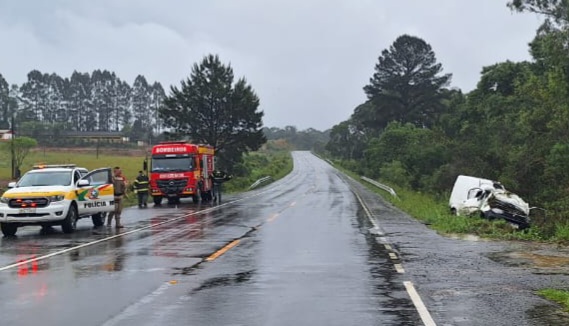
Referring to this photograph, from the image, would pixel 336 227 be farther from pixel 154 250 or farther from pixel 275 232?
pixel 154 250

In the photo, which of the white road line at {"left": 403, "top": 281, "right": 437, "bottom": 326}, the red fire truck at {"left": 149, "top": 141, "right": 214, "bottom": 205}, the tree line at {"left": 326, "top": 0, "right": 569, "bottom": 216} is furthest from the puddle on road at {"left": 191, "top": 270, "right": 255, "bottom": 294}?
the red fire truck at {"left": 149, "top": 141, "right": 214, "bottom": 205}

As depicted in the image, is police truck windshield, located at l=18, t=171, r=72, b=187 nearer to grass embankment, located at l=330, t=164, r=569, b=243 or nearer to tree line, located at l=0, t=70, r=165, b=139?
grass embankment, located at l=330, t=164, r=569, b=243

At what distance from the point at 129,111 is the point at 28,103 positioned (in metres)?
24.3

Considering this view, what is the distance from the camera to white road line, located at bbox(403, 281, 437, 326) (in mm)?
7657

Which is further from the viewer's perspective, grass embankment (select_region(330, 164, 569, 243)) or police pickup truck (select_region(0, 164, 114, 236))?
police pickup truck (select_region(0, 164, 114, 236))

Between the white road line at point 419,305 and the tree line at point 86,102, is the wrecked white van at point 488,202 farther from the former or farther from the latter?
the tree line at point 86,102

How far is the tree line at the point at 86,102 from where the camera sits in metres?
156

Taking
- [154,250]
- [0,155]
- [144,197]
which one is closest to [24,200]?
[154,250]

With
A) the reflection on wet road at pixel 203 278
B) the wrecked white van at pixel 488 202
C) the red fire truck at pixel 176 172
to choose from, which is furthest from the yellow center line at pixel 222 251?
the red fire truck at pixel 176 172

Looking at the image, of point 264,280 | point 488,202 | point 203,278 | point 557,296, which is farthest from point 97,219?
point 557,296

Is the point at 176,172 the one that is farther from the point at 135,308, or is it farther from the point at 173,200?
the point at 135,308

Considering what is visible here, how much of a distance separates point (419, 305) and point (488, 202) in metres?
14.8

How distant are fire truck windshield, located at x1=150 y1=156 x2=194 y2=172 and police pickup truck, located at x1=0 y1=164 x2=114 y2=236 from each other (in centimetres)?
1310

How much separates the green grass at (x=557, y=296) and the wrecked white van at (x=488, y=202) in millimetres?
12369
